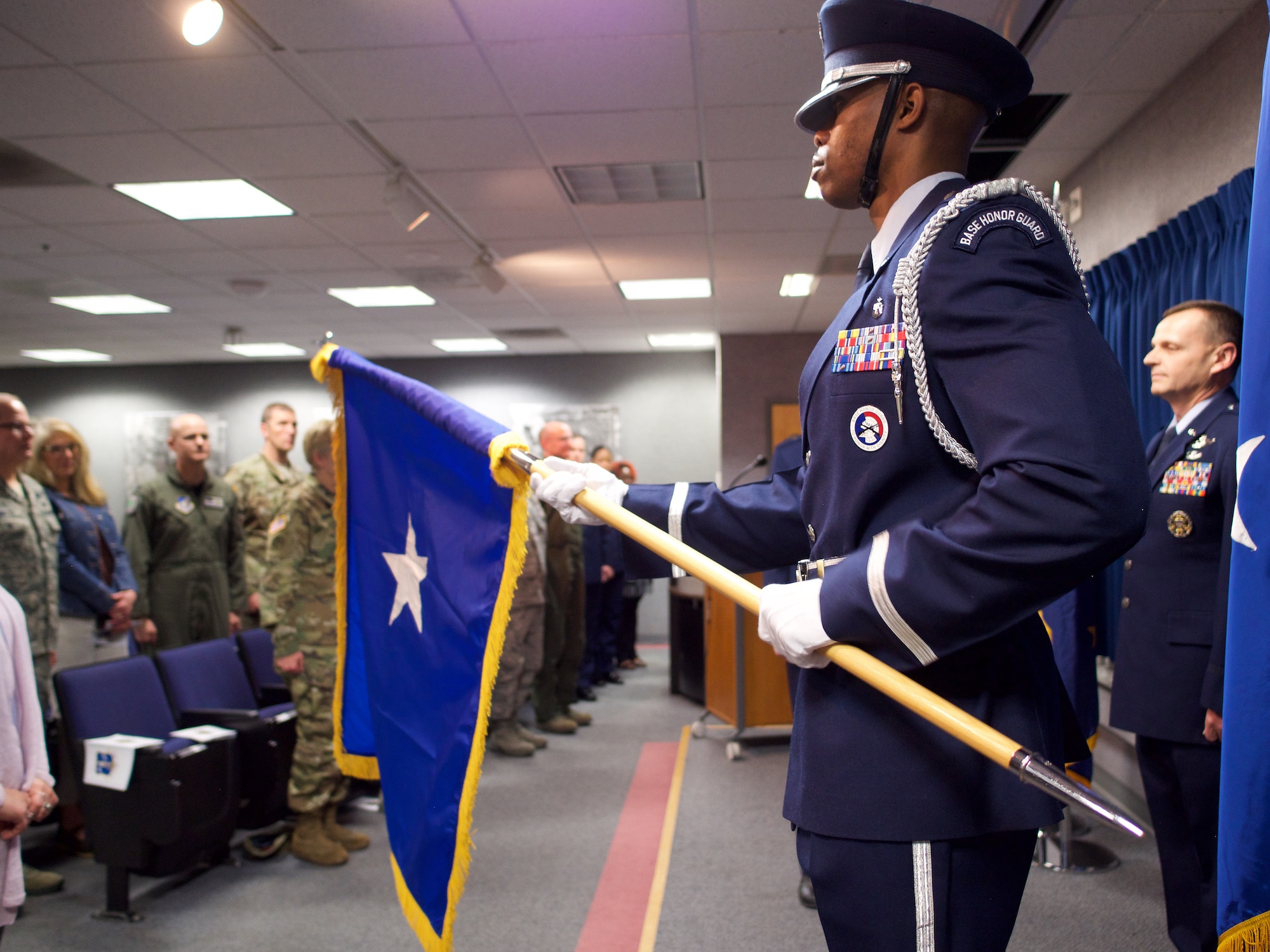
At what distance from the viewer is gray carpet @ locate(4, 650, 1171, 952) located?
2.46 meters

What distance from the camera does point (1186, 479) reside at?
83.0 inches

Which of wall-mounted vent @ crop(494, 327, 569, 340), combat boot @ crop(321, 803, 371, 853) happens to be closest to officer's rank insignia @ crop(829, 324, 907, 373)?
combat boot @ crop(321, 803, 371, 853)

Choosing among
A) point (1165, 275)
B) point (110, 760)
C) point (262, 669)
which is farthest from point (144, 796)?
point (1165, 275)

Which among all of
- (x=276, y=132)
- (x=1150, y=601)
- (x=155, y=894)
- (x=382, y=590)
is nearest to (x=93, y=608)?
(x=155, y=894)

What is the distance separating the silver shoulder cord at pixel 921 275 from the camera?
84 centimetres

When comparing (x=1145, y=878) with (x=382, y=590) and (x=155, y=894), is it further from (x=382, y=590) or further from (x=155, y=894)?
(x=155, y=894)

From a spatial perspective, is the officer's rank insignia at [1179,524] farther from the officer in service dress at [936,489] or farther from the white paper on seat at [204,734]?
the white paper on seat at [204,734]

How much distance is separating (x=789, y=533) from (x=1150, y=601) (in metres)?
1.50

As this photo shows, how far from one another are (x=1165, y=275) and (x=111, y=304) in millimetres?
7439

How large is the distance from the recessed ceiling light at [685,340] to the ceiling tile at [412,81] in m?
5.32

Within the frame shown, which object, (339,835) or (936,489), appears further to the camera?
(339,835)

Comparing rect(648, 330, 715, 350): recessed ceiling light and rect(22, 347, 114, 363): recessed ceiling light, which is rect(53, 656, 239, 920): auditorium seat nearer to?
rect(648, 330, 715, 350): recessed ceiling light

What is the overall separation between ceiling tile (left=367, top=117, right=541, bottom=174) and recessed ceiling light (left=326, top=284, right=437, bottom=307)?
267 cm

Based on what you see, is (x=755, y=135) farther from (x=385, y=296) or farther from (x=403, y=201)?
(x=385, y=296)
